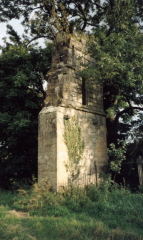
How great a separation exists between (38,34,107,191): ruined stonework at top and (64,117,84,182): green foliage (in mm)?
125

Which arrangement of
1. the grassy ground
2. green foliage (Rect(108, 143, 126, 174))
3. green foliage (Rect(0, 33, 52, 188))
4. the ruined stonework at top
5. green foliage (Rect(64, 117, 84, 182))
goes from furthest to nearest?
green foliage (Rect(0, 33, 52, 188)) → green foliage (Rect(108, 143, 126, 174)) → green foliage (Rect(64, 117, 84, 182)) → the ruined stonework at top → the grassy ground

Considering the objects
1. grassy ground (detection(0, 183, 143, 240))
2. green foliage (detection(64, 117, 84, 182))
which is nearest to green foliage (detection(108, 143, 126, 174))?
grassy ground (detection(0, 183, 143, 240))

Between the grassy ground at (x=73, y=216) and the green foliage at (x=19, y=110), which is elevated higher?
the green foliage at (x=19, y=110)

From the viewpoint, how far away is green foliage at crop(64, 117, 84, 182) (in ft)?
28.9

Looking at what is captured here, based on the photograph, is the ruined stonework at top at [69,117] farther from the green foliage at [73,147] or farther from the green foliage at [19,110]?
the green foliage at [19,110]

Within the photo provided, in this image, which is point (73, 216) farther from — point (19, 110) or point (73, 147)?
point (19, 110)

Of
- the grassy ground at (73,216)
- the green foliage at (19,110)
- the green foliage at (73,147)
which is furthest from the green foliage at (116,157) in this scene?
the green foliage at (19,110)

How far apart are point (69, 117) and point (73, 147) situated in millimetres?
1212

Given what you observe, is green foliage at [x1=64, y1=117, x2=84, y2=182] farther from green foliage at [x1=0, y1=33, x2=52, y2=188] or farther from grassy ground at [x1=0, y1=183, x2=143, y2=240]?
green foliage at [x1=0, y1=33, x2=52, y2=188]

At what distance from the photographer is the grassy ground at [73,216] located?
4.85m

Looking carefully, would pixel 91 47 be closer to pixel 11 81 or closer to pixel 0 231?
pixel 11 81

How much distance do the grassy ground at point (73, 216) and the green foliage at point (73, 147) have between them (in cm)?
77

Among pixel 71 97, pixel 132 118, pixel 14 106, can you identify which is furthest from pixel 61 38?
pixel 132 118

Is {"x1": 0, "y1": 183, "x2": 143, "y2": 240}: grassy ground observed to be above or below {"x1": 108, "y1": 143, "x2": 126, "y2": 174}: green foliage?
below
